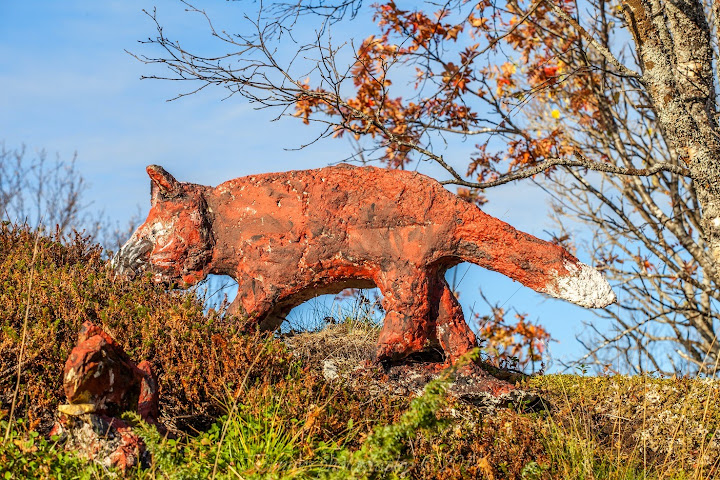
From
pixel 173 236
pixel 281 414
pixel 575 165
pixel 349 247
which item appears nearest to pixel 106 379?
pixel 281 414

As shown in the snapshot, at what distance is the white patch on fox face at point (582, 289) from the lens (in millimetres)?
5473

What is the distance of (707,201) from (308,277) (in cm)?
364

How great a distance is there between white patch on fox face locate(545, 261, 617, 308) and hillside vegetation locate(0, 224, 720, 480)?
0.87m

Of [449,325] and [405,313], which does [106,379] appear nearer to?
[405,313]

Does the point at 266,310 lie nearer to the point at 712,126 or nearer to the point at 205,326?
the point at 205,326

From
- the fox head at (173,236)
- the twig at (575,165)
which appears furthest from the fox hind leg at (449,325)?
the fox head at (173,236)

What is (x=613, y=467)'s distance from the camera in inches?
192

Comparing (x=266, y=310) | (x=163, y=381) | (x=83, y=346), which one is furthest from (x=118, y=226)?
(x=83, y=346)

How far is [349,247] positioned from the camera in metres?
5.82

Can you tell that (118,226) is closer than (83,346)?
No

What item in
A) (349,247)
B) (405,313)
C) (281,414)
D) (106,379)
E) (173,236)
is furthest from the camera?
(173,236)

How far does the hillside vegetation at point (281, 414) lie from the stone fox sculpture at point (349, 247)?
0.41 m

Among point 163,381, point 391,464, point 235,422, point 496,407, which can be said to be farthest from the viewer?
point 496,407

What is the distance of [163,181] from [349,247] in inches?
75.4
